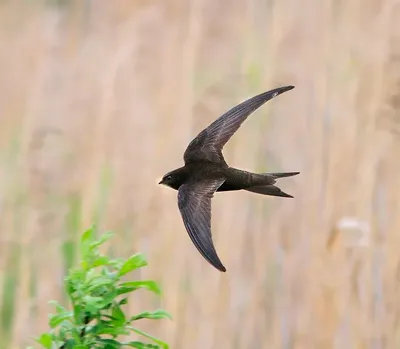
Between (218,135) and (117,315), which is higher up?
(218,135)

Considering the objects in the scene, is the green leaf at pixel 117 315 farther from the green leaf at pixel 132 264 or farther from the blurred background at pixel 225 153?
the blurred background at pixel 225 153

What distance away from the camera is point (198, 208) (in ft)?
1.82

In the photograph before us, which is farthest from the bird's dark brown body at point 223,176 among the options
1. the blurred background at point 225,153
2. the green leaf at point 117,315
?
the blurred background at point 225,153

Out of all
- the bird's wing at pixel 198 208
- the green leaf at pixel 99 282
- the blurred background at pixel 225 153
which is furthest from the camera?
the blurred background at pixel 225 153

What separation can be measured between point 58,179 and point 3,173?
114 millimetres

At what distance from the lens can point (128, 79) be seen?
150 cm

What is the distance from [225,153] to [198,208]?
920 millimetres

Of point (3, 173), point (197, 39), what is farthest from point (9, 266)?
point (197, 39)

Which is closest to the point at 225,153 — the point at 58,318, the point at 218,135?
the point at 218,135

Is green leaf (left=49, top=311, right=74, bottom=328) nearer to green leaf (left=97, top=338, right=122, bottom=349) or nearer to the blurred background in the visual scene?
green leaf (left=97, top=338, right=122, bottom=349)

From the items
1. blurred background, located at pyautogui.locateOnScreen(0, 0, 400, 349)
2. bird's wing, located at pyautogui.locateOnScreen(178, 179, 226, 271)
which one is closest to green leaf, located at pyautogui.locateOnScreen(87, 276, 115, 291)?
bird's wing, located at pyautogui.locateOnScreen(178, 179, 226, 271)

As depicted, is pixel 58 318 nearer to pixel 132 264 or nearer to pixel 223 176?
pixel 132 264

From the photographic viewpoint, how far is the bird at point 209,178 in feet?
1.77

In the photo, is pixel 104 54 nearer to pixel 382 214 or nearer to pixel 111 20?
pixel 111 20
